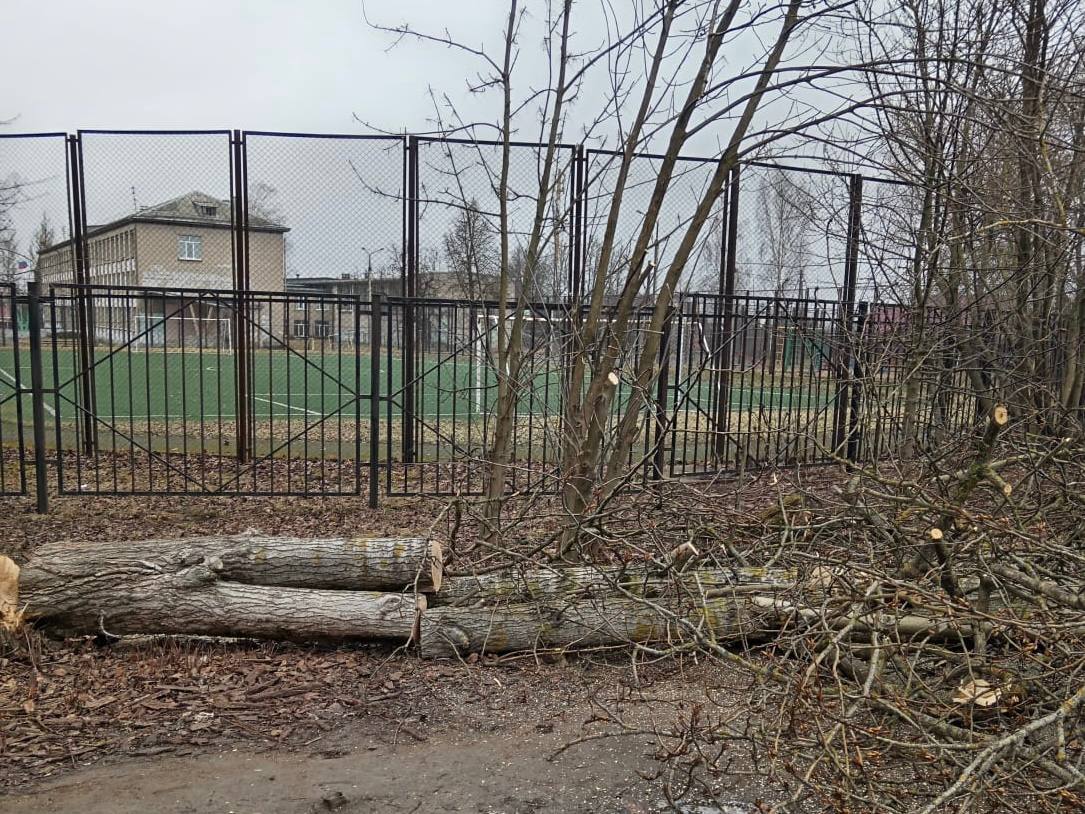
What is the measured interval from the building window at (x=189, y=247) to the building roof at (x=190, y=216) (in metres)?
Answer: 0.28

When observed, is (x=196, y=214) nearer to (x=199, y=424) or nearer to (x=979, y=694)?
(x=199, y=424)

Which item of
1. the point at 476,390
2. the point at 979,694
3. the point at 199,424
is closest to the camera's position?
the point at 979,694

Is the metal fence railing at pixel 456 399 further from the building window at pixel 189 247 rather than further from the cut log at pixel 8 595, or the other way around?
the cut log at pixel 8 595

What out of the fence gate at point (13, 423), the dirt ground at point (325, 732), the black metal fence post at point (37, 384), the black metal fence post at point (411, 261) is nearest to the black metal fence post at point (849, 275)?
the black metal fence post at point (411, 261)

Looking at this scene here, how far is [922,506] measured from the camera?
126 inches

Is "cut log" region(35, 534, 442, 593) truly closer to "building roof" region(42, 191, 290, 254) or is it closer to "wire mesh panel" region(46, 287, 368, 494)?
"wire mesh panel" region(46, 287, 368, 494)

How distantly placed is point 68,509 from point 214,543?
3484 mm

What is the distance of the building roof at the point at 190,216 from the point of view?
9.54 m

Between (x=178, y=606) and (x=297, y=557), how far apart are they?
0.64 metres

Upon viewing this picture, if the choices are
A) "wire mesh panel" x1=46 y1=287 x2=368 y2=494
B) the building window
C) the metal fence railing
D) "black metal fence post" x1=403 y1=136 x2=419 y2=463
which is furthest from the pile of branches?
the building window

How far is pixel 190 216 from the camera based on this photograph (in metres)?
10.0

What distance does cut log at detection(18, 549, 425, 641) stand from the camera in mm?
4277

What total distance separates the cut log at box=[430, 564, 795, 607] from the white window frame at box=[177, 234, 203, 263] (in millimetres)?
7640

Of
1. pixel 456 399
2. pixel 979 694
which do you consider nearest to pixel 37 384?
pixel 456 399
